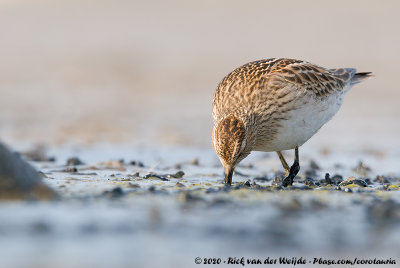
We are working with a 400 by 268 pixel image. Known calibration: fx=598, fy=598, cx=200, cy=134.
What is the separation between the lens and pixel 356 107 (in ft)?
68.0

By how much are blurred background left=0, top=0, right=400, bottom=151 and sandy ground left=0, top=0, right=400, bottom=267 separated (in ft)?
0.28

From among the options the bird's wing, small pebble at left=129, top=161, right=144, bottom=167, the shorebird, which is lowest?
small pebble at left=129, top=161, right=144, bottom=167

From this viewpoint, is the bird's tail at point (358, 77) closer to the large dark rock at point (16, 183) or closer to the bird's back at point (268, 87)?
the bird's back at point (268, 87)

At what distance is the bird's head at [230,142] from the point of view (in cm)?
814

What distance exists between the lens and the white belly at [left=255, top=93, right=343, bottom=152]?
9109 millimetres

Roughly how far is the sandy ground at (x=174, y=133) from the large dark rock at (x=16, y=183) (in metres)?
0.27

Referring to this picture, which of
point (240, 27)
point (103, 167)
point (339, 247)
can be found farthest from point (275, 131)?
point (240, 27)

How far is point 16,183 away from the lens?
5977 millimetres

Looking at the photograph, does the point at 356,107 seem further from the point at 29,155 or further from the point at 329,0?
the point at 329,0

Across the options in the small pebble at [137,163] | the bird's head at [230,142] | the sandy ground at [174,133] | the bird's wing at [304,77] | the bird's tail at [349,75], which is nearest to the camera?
the sandy ground at [174,133]

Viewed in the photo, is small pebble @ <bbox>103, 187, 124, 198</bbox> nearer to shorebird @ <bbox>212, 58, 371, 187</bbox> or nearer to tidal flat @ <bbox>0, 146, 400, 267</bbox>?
tidal flat @ <bbox>0, 146, 400, 267</bbox>

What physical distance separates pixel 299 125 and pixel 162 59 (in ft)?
62.7

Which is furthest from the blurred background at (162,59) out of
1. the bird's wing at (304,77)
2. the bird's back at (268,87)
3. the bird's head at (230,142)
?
the bird's head at (230,142)

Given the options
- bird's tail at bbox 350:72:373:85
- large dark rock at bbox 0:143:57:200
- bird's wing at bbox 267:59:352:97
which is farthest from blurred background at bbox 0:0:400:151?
large dark rock at bbox 0:143:57:200
